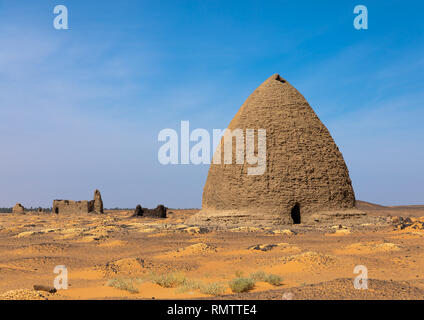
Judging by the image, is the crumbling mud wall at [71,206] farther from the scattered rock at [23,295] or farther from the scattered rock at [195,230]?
the scattered rock at [23,295]

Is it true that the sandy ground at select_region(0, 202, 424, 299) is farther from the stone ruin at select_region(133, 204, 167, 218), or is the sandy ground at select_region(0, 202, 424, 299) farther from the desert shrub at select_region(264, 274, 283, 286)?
the stone ruin at select_region(133, 204, 167, 218)

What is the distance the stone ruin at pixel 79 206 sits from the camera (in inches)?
1443

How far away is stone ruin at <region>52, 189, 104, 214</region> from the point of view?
3666 cm

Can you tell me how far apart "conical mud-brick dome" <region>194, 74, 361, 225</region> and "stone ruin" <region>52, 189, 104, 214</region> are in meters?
19.6

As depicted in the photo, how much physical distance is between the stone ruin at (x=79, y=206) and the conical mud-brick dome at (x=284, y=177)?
19646 millimetres

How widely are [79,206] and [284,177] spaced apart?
2464 centimetres

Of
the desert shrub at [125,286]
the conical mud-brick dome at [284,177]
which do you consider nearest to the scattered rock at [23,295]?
the desert shrub at [125,286]

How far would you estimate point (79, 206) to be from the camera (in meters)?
36.8

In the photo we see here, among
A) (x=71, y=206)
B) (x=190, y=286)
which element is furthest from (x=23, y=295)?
(x=71, y=206)

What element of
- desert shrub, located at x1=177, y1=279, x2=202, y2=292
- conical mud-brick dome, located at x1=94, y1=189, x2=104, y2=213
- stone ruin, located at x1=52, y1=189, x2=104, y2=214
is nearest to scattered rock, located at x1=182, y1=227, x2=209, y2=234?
desert shrub, located at x1=177, y1=279, x2=202, y2=292

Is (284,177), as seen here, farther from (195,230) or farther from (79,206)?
(79,206)

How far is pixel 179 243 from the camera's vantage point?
12.8 m
